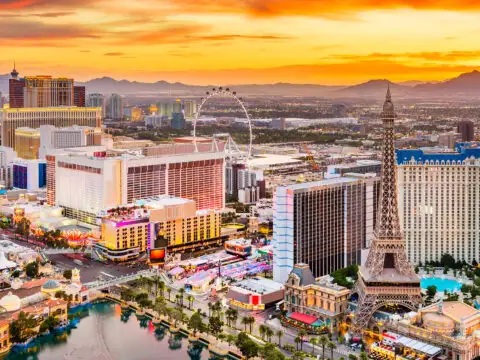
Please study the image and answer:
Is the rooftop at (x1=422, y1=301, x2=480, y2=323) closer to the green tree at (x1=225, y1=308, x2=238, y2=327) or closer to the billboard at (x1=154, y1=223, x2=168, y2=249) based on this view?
the green tree at (x1=225, y1=308, x2=238, y2=327)

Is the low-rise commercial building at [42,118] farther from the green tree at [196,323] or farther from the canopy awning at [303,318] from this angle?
the canopy awning at [303,318]

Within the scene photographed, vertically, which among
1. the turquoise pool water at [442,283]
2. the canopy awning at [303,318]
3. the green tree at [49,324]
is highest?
the turquoise pool water at [442,283]

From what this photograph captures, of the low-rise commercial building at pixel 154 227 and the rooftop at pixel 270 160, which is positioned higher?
the rooftop at pixel 270 160

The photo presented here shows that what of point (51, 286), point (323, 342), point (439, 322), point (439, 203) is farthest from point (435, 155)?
point (51, 286)

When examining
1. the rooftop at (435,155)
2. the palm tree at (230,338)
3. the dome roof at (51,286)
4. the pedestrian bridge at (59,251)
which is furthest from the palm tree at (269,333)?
the pedestrian bridge at (59,251)

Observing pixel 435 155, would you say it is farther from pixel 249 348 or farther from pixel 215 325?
pixel 249 348

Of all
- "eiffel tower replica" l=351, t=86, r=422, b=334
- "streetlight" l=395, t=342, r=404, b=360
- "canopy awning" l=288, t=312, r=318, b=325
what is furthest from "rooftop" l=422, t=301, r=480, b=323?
"canopy awning" l=288, t=312, r=318, b=325

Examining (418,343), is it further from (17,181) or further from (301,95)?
(301,95)
